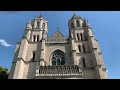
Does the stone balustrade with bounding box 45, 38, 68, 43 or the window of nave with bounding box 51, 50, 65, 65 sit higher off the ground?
the stone balustrade with bounding box 45, 38, 68, 43

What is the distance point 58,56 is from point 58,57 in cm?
24

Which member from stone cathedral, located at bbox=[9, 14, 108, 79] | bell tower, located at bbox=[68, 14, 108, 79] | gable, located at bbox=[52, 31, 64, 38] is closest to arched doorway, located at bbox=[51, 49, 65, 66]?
stone cathedral, located at bbox=[9, 14, 108, 79]

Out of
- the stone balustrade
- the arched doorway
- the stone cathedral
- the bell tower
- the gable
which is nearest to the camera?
the stone cathedral

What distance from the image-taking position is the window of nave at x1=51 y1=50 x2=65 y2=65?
22.6 metres

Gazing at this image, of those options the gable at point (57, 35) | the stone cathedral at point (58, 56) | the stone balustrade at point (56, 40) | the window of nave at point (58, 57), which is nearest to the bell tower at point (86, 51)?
A: the stone cathedral at point (58, 56)

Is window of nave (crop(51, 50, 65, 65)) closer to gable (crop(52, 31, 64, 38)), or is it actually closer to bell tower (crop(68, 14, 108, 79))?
bell tower (crop(68, 14, 108, 79))

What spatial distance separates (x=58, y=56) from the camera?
23312 mm

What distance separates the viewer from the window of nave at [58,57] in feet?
74.3

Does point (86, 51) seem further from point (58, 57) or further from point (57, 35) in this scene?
point (57, 35)

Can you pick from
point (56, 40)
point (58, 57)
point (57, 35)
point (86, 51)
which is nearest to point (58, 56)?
point (58, 57)
